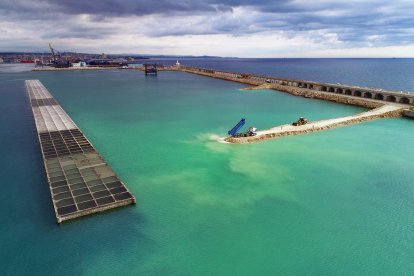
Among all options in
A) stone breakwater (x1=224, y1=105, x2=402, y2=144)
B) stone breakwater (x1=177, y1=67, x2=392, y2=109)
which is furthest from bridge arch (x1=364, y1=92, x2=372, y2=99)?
stone breakwater (x1=224, y1=105, x2=402, y2=144)

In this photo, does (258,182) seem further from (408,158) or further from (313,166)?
(408,158)

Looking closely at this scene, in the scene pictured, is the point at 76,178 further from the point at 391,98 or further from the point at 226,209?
the point at 391,98

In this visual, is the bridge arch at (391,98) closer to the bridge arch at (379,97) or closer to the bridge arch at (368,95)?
the bridge arch at (379,97)

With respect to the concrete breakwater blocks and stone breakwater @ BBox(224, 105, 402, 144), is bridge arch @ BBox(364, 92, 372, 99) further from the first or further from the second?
→ the concrete breakwater blocks

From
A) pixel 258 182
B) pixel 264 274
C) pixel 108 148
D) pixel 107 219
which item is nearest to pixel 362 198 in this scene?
pixel 258 182

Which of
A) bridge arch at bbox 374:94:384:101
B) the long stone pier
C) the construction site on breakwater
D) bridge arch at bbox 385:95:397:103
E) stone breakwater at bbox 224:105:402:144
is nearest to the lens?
stone breakwater at bbox 224:105:402:144

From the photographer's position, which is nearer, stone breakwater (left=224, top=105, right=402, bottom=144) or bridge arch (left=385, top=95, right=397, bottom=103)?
stone breakwater (left=224, top=105, right=402, bottom=144)
